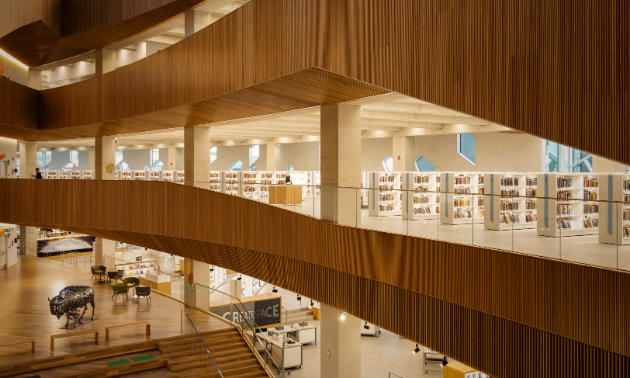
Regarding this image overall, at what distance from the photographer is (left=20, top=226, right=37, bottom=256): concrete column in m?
26.0

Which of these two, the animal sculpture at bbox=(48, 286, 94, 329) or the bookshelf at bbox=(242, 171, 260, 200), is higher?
the bookshelf at bbox=(242, 171, 260, 200)

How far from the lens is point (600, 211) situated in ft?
19.9

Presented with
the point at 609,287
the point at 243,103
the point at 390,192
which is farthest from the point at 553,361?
the point at 243,103

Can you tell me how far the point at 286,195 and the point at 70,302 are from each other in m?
7.67

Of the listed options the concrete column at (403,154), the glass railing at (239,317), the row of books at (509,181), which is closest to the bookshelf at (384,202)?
the row of books at (509,181)

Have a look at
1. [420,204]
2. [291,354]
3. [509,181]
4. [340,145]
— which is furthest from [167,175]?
[420,204]

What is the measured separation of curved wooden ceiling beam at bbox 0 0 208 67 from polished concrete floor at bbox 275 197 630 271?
29.6 feet

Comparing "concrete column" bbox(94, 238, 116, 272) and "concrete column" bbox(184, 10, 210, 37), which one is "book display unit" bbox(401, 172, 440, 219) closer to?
"concrete column" bbox(184, 10, 210, 37)

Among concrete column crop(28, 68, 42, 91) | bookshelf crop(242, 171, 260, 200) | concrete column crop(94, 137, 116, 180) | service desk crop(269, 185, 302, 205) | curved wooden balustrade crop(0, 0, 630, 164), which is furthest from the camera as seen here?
concrete column crop(28, 68, 42, 91)

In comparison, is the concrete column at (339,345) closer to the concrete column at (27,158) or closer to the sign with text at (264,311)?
the sign with text at (264,311)

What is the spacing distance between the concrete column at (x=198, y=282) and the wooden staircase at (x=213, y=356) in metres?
2.22

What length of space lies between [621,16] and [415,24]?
8.21 feet

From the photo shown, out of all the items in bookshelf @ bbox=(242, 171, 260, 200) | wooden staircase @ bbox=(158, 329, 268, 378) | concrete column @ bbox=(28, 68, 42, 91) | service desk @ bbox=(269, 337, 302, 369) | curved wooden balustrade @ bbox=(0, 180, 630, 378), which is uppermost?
concrete column @ bbox=(28, 68, 42, 91)

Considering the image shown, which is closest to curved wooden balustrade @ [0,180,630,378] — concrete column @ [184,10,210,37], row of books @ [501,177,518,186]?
concrete column @ [184,10,210,37]
